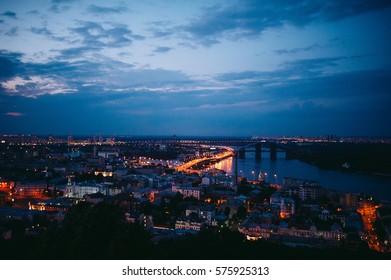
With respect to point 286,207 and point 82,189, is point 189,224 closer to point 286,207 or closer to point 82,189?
point 286,207

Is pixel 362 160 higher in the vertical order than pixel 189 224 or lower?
higher

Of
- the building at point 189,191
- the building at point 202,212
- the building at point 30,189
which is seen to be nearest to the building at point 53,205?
the building at point 30,189

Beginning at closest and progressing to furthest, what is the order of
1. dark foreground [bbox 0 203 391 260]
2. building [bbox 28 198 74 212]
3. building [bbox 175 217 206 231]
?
dark foreground [bbox 0 203 391 260] → building [bbox 175 217 206 231] → building [bbox 28 198 74 212]

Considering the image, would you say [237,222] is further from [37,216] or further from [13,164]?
[13,164]

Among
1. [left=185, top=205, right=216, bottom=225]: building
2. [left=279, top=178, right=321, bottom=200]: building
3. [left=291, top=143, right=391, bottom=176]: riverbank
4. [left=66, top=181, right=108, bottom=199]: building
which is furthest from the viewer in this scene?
[left=291, top=143, right=391, bottom=176]: riverbank

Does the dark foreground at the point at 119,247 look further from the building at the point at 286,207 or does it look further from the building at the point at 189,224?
the building at the point at 286,207

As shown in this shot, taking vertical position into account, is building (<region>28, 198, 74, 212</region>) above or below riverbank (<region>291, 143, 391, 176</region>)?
below

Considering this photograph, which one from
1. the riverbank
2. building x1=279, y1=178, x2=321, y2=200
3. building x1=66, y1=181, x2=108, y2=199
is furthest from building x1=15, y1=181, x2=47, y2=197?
the riverbank

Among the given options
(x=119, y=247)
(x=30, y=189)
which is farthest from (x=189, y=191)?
(x=119, y=247)

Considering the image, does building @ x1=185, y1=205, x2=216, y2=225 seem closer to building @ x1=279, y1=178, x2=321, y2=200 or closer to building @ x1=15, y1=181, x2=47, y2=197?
building @ x1=279, y1=178, x2=321, y2=200

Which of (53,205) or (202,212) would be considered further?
(53,205)

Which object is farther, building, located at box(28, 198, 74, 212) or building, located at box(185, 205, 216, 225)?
building, located at box(28, 198, 74, 212)
